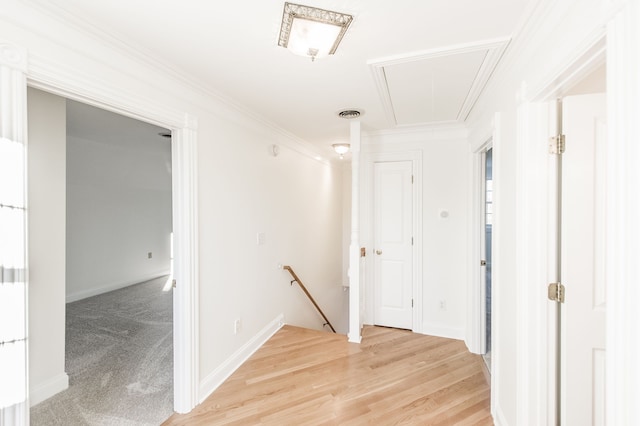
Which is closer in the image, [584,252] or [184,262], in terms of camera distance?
[584,252]

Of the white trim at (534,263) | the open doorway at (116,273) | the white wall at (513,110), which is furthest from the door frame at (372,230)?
the open doorway at (116,273)

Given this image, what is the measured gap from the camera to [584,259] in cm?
135

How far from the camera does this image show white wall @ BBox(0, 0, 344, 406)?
1.38m

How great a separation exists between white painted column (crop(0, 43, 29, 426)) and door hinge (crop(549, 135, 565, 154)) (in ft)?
7.80

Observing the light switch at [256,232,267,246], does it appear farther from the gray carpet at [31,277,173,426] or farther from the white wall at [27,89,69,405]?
the white wall at [27,89,69,405]

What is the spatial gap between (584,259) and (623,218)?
2.28 feet

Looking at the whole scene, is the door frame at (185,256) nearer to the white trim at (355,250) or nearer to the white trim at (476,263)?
the white trim at (355,250)

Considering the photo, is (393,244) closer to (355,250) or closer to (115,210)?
(355,250)

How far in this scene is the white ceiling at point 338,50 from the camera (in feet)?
4.42

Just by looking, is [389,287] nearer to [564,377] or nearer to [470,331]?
[470,331]

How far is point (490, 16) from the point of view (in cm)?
140

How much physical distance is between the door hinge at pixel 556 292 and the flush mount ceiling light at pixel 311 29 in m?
1.64

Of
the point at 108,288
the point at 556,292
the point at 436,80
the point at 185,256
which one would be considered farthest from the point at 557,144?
the point at 108,288

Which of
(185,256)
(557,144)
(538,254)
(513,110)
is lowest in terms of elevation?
(185,256)
